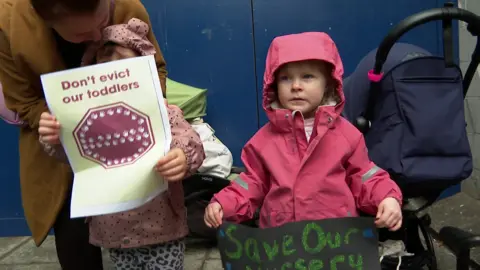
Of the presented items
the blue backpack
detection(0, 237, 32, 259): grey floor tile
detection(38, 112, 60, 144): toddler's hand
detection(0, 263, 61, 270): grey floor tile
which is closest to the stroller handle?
the blue backpack

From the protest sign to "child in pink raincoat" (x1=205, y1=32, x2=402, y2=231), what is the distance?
30cm

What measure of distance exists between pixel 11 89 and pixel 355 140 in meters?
1.11

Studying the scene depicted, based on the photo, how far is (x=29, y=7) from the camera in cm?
161

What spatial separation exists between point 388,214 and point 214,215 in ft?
1.64

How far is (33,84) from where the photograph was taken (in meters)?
1.65

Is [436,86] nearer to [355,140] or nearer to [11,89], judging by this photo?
[355,140]

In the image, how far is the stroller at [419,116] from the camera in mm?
1763

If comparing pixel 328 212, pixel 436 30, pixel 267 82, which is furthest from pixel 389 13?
pixel 328 212

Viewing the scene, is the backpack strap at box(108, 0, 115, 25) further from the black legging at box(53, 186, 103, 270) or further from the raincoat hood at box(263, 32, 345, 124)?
the black legging at box(53, 186, 103, 270)

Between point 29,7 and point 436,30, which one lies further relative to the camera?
point 436,30

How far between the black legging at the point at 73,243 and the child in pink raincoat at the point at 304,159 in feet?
1.85

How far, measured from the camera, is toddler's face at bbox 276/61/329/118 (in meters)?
1.64

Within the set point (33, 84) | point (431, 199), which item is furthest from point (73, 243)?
point (431, 199)

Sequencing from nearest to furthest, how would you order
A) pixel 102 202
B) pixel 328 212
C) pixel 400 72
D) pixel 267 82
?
pixel 102 202, pixel 328 212, pixel 267 82, pixel 400 72
